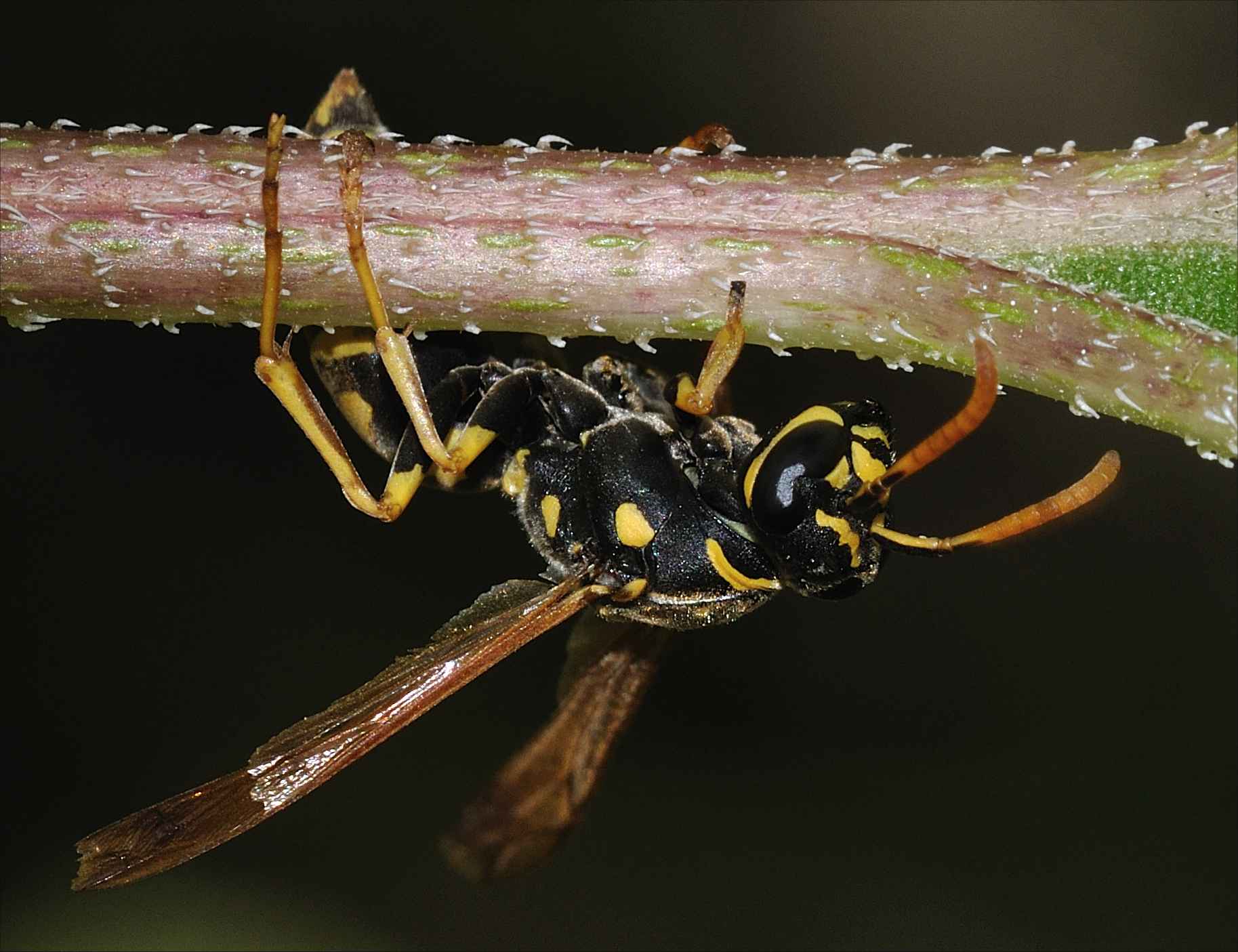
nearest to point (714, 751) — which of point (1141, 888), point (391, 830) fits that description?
point (391, 830)

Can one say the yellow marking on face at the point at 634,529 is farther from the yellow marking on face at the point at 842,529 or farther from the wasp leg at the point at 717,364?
the yellow marking on face at the point at 842,529

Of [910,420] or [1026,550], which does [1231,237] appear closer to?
[910,420]

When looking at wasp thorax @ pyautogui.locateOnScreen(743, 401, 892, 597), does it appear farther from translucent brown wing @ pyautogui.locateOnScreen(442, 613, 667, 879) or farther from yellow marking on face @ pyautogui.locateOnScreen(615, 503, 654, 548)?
translucent brown wing @ pyautogui.locateOnScreen(442, 613, 667, 879)

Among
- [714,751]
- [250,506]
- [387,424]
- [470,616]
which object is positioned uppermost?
[387,424]

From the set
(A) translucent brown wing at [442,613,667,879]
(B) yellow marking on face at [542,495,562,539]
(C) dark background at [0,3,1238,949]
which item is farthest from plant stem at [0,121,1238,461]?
(C) dark background at [0,3,1238,949]

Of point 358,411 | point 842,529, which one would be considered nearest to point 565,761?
point 358,411

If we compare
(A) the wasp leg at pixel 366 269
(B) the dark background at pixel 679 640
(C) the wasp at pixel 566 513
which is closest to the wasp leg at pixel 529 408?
(C) the wasp at pixel 566 513
